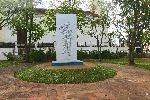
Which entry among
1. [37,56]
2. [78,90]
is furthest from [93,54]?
[78,90]

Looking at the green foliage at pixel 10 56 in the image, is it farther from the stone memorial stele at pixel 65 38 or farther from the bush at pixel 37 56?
the stone memorial stele at pixel 65 38

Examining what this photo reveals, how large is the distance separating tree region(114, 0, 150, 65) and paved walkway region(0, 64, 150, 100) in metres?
9.38

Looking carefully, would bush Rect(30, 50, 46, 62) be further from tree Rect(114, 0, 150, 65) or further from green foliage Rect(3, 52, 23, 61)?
tree Rect(114, 0, 150, 65)

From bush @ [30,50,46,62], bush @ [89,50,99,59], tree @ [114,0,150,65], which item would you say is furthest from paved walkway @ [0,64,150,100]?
bush @ [89,50,99,59]

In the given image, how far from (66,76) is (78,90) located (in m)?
2.36

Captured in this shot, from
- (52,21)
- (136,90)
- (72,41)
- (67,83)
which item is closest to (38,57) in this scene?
(52,21)

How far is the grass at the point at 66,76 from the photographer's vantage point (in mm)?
13133

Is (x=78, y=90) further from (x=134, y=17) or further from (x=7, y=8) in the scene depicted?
(x=7, y=8)

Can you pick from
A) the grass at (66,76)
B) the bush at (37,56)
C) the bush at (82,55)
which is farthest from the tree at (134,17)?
the grass at (66,76)

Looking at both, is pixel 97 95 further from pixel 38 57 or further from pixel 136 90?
pixel 38 57

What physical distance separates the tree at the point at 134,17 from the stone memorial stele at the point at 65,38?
23.1 feet

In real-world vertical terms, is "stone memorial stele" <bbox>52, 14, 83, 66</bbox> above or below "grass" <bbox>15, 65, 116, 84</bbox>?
above

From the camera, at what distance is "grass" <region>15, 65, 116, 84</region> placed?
1313 cm

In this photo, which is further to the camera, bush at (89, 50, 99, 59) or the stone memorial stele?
bush at (89, 50, 99, 59)
